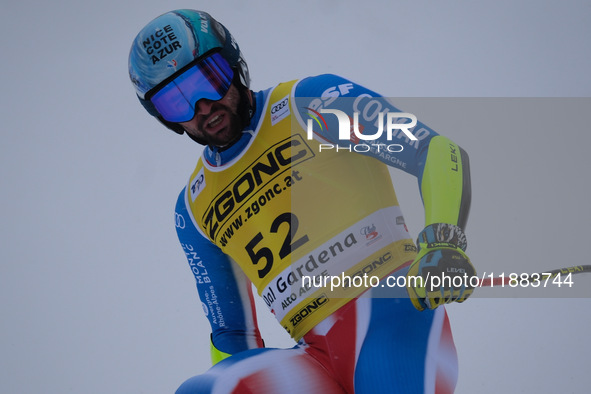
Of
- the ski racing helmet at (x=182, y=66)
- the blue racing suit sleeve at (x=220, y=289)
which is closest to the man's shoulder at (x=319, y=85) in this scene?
the ski racing helmet at (x=182, y=66)

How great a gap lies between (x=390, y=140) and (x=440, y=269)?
516 mm

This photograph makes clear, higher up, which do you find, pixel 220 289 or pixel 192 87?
pixel 192 87

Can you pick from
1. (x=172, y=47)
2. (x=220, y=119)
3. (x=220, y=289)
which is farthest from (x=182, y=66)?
(x=220, y=289)

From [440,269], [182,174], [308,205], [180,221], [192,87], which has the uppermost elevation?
[182,174]

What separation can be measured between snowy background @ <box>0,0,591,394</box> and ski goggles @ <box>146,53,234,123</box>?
1.19 meters

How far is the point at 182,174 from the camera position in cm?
449

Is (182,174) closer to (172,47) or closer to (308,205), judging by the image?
(172,47)

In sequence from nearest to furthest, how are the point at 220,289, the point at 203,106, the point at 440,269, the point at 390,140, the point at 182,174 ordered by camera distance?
the point at 440,269, the point at 390,140, the point at 203,106, the point at 220,289, the point at 182,174

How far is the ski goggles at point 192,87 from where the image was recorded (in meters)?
2.29

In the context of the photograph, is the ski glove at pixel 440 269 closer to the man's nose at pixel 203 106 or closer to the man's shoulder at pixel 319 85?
the man's shoulder at pixel 319 85

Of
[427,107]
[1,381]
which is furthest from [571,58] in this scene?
[1,381]

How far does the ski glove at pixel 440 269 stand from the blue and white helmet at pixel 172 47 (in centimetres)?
95

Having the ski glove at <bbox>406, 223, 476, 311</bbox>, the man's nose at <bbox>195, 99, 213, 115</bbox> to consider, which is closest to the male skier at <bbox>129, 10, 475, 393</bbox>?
the man's nose at <bbox>195, 99, 213, 115</bbox>

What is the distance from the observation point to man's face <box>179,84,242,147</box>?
2.32 m
